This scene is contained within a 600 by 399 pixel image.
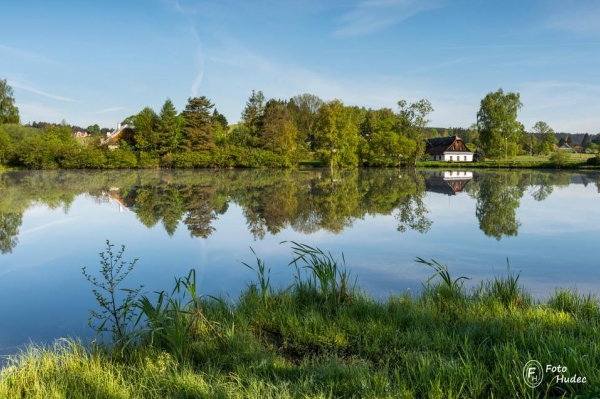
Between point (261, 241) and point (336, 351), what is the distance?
556 cm

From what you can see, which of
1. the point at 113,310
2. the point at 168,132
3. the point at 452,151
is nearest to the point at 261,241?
the point at 113,310

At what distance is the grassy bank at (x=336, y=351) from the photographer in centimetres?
269

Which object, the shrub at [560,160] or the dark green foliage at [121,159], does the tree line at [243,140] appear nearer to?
the dark green foliage at [121,159]

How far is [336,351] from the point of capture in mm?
3406

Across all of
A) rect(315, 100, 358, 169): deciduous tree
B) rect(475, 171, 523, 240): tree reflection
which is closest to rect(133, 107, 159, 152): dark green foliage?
rect(315, 100, 358, 169): deciduous tree

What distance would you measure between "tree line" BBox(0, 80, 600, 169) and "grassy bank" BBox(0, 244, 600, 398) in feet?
134

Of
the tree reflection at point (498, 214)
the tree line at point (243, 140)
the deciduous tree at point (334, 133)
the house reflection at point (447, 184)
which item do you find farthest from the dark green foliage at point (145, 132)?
the tree reflection at point (498, 214)

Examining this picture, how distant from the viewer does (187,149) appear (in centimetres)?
4800

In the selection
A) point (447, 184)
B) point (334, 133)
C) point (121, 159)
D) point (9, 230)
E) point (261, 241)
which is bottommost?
point (261, 241)

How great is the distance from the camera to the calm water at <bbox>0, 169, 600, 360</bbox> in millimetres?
5570

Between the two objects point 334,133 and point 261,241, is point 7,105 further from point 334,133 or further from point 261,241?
point 261,241

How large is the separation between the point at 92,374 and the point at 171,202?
1282 centimetres

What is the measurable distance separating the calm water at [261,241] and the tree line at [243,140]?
3000cm

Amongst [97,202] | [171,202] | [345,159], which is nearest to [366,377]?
[171,202]
